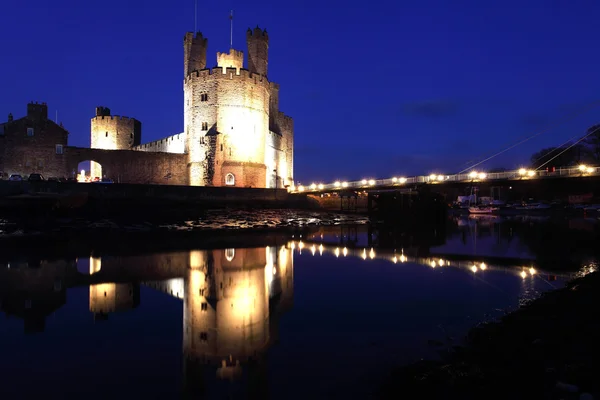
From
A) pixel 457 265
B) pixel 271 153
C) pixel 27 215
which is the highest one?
pixel 271 153

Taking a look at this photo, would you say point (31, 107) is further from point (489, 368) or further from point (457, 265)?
point (489, 368)

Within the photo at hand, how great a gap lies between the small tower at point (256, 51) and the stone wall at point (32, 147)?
758 inches

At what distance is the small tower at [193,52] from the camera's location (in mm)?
38906

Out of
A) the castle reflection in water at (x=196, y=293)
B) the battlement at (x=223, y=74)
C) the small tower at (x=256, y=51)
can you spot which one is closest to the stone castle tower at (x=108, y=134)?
the battlement at (x=223, y=74)

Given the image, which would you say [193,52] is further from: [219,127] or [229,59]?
[219,127]

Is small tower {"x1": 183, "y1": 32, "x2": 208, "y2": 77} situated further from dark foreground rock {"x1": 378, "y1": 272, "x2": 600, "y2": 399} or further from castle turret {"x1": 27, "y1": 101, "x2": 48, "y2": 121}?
dark foreground rock {"x1": 378, "y1": 272, "x2": 600, "y2": 399}

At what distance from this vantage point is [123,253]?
13.2 meters

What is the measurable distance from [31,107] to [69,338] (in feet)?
111

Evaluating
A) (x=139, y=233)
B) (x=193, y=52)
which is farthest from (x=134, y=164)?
(x=139, y=233)

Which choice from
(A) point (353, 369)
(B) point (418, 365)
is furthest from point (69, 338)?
(B) point (418, 365)

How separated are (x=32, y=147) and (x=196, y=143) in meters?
12.3

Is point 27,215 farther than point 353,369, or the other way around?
point 27,215

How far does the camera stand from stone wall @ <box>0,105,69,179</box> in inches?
1238

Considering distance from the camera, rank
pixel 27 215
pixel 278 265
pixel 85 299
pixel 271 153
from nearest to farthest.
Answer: pixel 85 299, pixel 278 265, pixel 27 215, pixel 271 153
